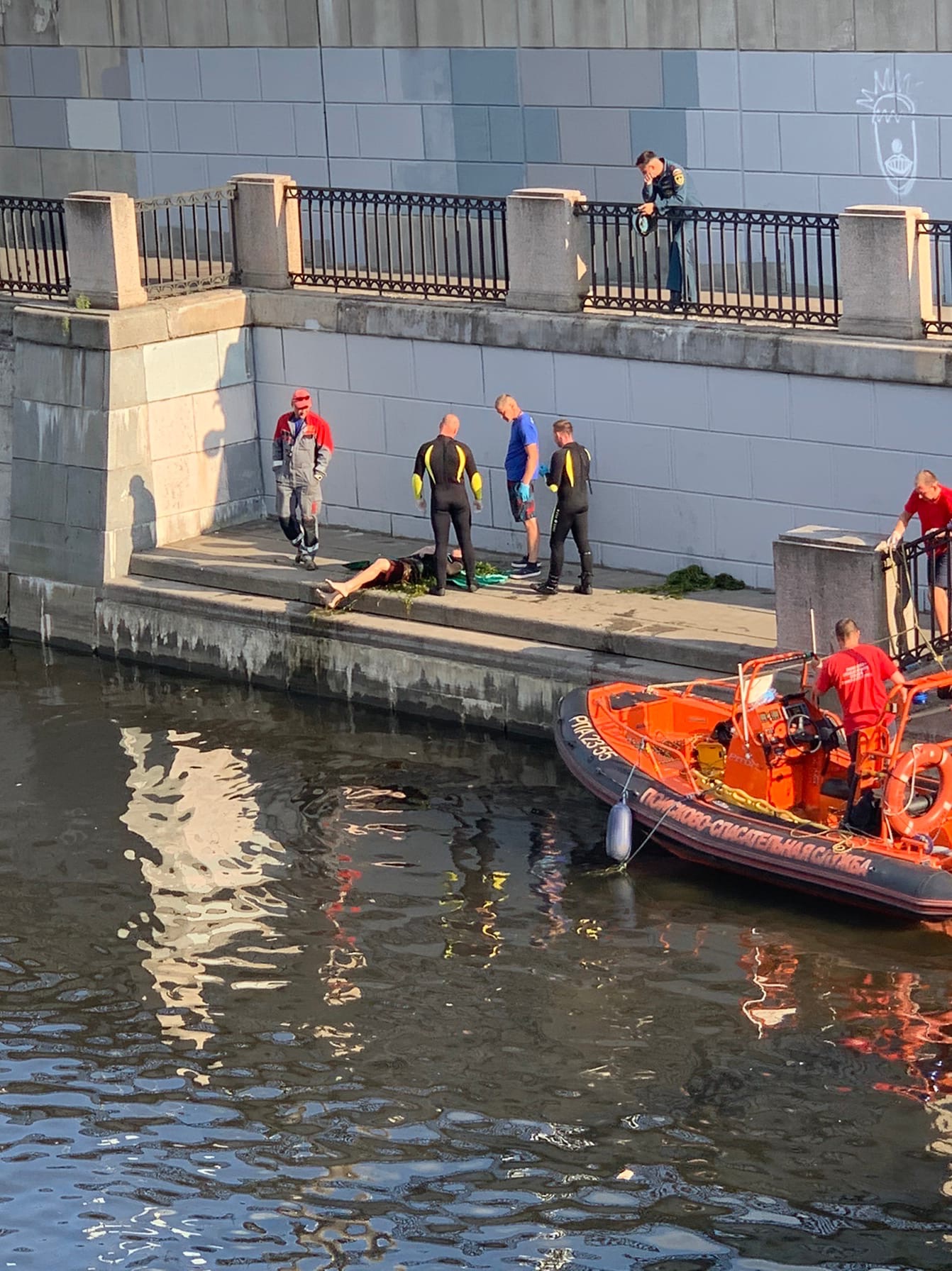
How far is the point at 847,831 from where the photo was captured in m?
14.2

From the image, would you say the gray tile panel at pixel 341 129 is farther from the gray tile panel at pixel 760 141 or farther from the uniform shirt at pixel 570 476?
the uniform shirt at pixel 570 476

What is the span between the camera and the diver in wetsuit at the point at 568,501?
18.3m

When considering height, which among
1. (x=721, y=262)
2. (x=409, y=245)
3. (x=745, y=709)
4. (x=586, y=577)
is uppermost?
(x=409, y=245)

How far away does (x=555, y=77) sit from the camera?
891 inches

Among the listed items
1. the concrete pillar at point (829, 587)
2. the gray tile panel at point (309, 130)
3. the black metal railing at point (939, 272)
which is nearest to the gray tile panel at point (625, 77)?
the gray tile panel at point (309, 130)

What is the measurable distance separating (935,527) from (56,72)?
48.9ft

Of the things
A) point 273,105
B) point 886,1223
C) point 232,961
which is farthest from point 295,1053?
point 273,105

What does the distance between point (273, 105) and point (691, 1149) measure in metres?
16.5

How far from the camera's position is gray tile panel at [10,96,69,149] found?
26953mm

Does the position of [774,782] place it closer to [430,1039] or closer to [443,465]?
[430,1039]

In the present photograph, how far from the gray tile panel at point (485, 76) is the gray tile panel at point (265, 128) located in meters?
2.34

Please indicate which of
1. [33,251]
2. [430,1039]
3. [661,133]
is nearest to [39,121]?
[33,251]

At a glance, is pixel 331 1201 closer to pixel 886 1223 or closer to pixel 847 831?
pixel 886 1223

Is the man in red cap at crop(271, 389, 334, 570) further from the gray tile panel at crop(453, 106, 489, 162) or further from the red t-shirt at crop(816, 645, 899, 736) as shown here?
the red t-shirt at crop(816, 645, 899, 736)
